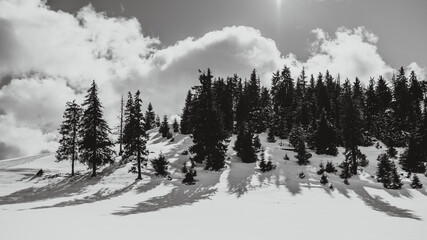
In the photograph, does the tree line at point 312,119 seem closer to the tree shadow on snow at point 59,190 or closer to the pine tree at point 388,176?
the pine tree at point 388,176

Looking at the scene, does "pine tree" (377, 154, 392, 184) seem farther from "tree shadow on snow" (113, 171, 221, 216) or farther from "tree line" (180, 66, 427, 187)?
"tree shadow on snow" (113, 171, 221, 216)

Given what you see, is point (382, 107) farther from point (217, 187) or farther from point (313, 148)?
point (217, 187)

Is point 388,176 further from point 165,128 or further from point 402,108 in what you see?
point 165,128

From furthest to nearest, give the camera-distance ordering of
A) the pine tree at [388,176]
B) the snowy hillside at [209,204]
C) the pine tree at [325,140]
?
the pine tree at [325,140]
the pine tree at [388,176]
the snowy hillside at [209,204]

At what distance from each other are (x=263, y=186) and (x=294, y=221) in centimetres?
1374

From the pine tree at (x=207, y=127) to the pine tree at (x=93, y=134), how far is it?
12.3 meters

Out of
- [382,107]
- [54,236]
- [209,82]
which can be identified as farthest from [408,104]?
[54,236]

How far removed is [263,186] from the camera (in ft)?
85.3

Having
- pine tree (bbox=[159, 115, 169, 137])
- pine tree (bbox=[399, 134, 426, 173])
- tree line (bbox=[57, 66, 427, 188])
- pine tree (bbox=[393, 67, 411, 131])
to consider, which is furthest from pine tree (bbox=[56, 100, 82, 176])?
pine tree (bbox=[393, 67, 411, 131])

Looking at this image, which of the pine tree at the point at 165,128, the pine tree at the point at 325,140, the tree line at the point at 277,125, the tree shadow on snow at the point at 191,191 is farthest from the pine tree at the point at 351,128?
the pine tree at the point at 165,128

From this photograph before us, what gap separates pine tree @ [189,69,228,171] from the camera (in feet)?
114

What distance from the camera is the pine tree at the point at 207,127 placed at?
3469 cm

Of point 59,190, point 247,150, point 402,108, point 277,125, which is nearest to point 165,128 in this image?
point 277,125

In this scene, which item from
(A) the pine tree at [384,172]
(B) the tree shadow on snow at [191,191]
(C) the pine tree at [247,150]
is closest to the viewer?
(B) the tree shadow on snow at [191,191]
